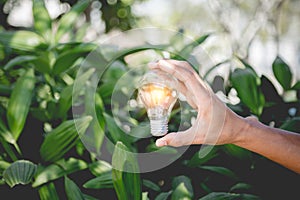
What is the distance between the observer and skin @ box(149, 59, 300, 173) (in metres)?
0.57

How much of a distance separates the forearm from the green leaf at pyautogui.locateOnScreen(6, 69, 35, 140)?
44 cm

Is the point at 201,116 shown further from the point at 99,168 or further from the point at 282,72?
the point at 282,72

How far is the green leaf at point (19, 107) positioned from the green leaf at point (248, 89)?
1.49 feet

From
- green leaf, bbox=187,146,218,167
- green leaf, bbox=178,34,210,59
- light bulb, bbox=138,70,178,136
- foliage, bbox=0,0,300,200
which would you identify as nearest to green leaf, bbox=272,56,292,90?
foliage, bbox=0,0,300,200

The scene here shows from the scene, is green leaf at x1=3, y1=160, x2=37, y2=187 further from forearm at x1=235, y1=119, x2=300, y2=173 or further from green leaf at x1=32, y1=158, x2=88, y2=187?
forearm at x1=235, y1=119, x2=300, y2=173

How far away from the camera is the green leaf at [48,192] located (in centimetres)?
73

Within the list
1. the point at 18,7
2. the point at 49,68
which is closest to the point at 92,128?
the point at 49,68

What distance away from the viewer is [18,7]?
7.97 ft

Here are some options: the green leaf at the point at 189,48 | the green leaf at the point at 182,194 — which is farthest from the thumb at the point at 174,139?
the green leaf at the point at 189,48

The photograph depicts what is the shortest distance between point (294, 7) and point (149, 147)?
8421 mm

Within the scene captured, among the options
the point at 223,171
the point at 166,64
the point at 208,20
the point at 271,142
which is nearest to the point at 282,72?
the point at 223,171

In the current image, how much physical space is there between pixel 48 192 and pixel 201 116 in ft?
1.05

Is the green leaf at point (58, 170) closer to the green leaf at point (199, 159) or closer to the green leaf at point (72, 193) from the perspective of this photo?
the green leaf at point (72, 193)

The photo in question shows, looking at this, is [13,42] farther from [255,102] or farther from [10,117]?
[255,102]
